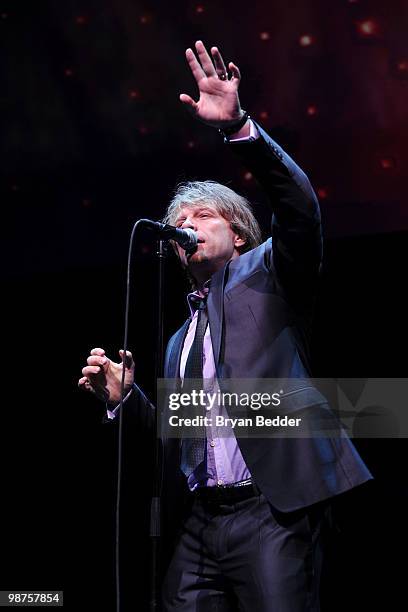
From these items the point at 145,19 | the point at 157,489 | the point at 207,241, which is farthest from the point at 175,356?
the point at 145,19

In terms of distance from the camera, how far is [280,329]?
65.4 inches

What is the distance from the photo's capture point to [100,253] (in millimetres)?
3137

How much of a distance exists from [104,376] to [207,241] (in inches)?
19.9

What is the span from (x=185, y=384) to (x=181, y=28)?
174 cm

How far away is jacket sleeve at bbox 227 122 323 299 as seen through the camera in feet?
5.08

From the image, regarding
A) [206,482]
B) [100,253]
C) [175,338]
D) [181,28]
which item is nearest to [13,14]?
[181,28]

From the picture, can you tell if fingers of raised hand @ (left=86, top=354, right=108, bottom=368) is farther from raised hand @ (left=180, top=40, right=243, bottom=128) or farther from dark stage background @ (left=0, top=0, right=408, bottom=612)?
dark stage background @ (left=0, top=0, right=408, bottom=612)

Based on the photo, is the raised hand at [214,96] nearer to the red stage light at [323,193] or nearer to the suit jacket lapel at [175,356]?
the suit jacket lapel at [175,356]

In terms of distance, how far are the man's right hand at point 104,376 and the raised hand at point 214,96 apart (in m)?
0.64

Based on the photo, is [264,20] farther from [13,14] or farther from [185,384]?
[185,384]

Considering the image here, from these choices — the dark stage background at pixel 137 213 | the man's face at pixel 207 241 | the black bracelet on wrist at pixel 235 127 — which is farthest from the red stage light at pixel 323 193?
the black bracelet on wrist at pixel 235 127

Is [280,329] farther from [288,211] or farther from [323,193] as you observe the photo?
[323,193]

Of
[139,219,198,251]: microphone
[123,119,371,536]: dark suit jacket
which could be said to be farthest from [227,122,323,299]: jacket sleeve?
[139,219,198,251]: microphone

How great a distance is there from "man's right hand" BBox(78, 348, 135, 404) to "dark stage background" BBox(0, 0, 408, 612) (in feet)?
2.94
